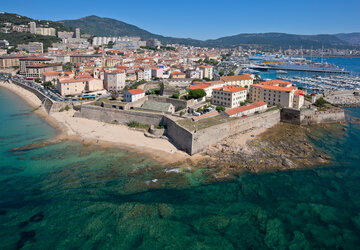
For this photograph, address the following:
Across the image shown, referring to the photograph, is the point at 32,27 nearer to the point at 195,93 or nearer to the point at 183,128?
the point at 195,93

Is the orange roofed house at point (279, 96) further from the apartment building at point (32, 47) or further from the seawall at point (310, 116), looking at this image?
the apartment building at point (32, 47)

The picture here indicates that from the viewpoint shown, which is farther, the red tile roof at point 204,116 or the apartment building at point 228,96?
the apartment building at point 228,96

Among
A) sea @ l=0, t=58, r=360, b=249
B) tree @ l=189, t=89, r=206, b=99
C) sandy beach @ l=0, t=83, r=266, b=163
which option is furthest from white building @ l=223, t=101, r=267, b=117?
sea @ l=0, t=58, r=360, b=249

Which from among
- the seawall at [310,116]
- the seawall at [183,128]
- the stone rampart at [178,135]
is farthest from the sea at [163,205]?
the seawall at [310,116]

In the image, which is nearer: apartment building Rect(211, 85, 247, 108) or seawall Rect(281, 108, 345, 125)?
apartment building Rect(211, 85, 247, 108)

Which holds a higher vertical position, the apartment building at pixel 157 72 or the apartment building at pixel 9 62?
the apartment building at pixel 9 62

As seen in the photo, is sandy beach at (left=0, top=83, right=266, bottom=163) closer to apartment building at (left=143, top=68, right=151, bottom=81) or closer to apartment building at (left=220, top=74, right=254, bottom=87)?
apartment building at (left=220, top=74, right=254, bottom=87)

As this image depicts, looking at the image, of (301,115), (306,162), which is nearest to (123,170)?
(306,162)
